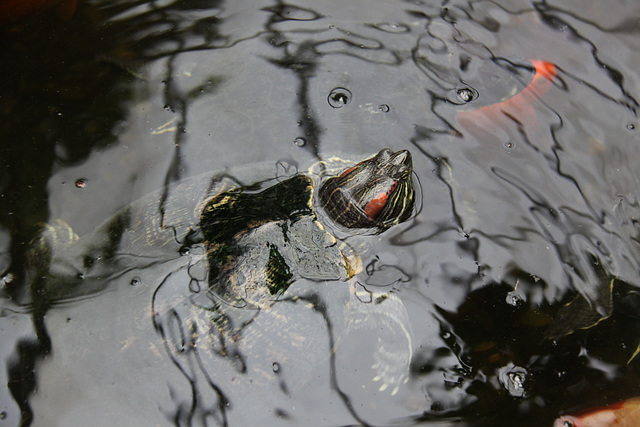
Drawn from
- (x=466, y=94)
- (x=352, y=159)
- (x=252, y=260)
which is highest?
(x=466, y=94)

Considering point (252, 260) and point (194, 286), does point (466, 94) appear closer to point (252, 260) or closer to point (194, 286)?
point (252, 260)

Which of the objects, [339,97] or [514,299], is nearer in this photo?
[514,299]

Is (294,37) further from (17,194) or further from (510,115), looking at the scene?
(17,194)

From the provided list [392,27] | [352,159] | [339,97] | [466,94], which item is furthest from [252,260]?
[392,27]

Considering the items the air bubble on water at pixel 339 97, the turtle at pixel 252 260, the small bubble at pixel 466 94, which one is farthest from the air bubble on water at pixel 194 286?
the small bubble at pixel 466 94

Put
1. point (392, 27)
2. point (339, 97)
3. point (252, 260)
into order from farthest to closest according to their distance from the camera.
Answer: point (392, 27), point (339, 97), point (252, 260)

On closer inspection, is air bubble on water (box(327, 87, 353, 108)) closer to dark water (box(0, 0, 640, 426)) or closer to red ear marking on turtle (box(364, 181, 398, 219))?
dark water (box(0, 0, 640, 426))
